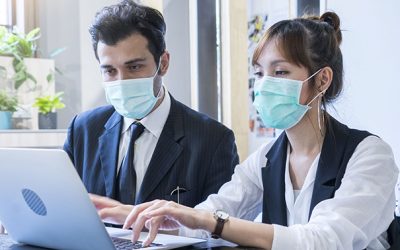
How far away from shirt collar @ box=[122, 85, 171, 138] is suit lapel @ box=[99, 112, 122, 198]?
0.04 m

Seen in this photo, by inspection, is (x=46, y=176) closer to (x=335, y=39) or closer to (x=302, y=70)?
(x=302, y=70)

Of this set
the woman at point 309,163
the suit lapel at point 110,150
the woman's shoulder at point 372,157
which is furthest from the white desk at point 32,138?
the woman's shoulder at point 372,157

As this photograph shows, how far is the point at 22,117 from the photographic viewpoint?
2.43 meters

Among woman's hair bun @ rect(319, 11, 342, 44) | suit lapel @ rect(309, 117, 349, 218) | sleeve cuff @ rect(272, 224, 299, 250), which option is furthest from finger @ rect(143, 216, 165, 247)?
woman's hair bun @ rect(319, 11, 342, 44)

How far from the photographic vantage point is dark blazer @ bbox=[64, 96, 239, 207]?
161 cm

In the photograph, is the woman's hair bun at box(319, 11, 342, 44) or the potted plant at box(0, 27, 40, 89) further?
the potted plant at box(0, 27, 40, 89)

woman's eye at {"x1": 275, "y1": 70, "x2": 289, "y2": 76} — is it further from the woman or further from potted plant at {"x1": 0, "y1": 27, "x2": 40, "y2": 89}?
potted plant at {"x1": 0, "y1": 27, "x2": 40, "y2": 89}

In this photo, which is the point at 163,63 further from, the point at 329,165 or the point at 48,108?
the point at 48,108

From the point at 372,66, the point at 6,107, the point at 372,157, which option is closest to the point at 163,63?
the point at 372,157

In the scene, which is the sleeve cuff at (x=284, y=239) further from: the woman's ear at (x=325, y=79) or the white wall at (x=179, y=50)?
the white wall at (x=179, y=50)

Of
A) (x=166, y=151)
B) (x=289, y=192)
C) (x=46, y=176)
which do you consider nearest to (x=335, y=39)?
(x=289, y=192)

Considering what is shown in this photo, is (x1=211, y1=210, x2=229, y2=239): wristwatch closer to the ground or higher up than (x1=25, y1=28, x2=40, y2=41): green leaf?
closer to the ground

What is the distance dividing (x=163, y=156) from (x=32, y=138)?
3.25 ft

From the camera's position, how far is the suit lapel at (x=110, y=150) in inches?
64.6
